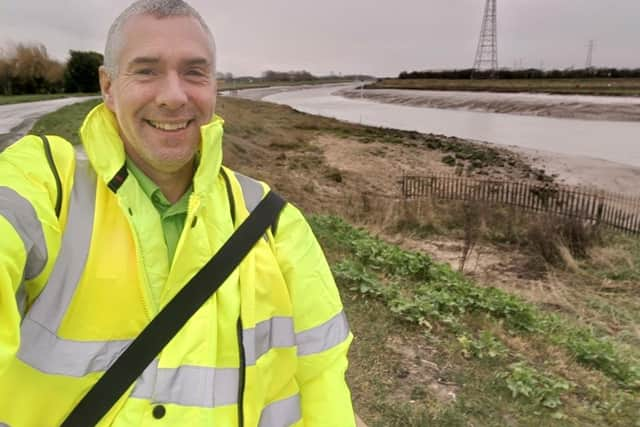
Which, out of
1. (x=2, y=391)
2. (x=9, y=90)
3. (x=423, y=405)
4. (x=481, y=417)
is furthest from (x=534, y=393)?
(x=9, y=90)

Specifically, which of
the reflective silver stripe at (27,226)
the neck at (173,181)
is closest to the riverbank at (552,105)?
the neck at (173,181)

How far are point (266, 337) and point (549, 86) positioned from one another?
7605 cm

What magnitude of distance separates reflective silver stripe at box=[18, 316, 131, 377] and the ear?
2.21ft

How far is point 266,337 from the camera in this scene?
1422 mm

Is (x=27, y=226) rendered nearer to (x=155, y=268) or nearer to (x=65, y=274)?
(x=65, y=274)

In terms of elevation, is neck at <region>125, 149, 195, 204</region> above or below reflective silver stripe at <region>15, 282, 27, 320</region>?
above

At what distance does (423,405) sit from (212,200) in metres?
2.66

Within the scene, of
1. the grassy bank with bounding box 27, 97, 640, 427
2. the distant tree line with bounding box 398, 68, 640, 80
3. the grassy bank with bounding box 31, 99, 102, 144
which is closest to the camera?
the grassy bank with bounding box 27, 97, 640, 427

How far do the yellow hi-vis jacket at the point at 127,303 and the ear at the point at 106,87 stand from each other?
0.08ft

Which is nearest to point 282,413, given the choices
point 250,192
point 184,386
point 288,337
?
point 288,337

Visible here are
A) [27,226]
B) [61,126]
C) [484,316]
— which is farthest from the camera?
[61,126]

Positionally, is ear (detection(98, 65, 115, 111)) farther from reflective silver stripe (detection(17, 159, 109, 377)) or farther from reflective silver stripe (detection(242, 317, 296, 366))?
A: reflective silver stripe (detection(242, 317, 296, 366))

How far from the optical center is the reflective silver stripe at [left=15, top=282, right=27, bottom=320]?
3.85ft

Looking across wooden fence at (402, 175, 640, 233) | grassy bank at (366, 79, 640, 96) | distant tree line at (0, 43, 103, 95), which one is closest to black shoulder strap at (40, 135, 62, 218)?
wooden fence at (402, 175, 640, 233)
